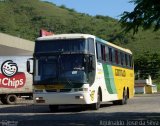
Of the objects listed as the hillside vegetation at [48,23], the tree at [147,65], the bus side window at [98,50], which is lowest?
the bus side window at [98,50]

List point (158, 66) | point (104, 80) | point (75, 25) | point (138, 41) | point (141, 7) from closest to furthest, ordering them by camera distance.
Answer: point (141, 7)
point (104, 80)
point (158, 66)
point (138, 41)
point (75, 25)

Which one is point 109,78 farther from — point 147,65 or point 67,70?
point 147,65

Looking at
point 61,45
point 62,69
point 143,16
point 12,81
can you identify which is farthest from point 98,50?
point 12,81

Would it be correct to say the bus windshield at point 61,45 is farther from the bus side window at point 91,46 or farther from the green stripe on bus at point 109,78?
the green stripe on bus at point 109,78

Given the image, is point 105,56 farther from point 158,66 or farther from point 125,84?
point 158,66

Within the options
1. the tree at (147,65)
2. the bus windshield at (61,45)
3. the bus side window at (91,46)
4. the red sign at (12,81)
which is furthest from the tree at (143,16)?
the tree at (147,65)

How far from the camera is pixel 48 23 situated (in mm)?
145500

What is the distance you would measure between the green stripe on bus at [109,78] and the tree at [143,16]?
1053 centimetres

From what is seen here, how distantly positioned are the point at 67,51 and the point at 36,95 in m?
2.37

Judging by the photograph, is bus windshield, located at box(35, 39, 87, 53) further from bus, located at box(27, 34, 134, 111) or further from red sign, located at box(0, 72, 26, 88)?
red sign, located at box(0, 72, 26, 88)

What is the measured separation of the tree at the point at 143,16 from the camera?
1550 centimetres

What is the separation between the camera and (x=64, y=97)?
2333 centimetres

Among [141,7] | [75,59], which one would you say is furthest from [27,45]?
[141,7]

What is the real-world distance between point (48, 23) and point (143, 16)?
130 meters
